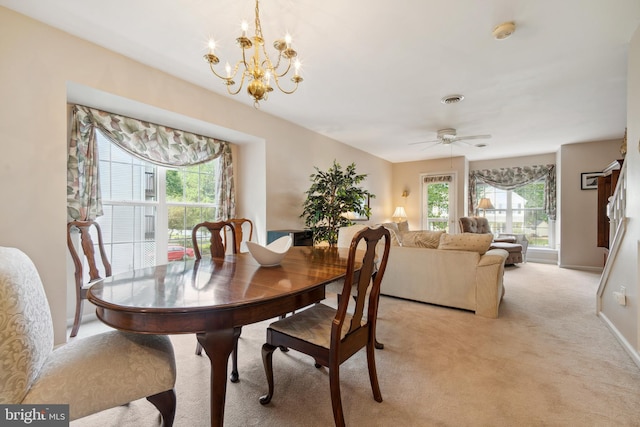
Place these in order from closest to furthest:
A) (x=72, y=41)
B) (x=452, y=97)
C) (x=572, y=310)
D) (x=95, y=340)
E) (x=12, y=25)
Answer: (x=95, y=340)
(x=12, y=25)
(x=72, y=41)
(x=572, y=310)
(x=452, y=97)

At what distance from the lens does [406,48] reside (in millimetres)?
2424

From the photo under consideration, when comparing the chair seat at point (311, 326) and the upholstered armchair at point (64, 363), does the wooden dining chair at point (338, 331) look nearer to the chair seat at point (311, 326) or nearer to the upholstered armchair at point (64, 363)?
the chair seat at point (311, 326)

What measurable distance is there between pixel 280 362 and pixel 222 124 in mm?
2726

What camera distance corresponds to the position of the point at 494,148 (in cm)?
588

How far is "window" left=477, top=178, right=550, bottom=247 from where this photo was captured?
6508mm

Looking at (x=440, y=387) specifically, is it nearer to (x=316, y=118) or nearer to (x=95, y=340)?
(x=95, y=340)

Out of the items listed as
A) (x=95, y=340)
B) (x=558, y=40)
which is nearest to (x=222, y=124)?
(x=95, y=340)

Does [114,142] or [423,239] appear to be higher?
[114,142]

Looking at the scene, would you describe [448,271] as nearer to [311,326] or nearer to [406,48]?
[311,326]

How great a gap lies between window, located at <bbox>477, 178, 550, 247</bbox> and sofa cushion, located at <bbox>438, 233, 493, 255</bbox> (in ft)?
14.7

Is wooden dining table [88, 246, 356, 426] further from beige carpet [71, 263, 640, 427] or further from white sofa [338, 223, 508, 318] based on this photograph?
white sofa [338, 223, 508, 318]

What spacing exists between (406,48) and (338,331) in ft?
7.76

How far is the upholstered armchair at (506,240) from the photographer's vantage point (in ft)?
17.7

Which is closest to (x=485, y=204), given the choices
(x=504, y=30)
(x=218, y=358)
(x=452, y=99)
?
(x=452, y=99)
